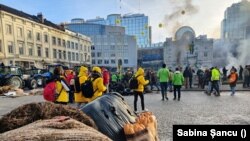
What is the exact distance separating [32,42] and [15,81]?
2274 centimetres

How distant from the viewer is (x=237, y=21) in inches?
2739

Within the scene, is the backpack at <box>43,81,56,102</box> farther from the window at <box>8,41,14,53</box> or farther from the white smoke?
the white smoke

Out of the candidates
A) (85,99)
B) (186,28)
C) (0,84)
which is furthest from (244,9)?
(85,99)

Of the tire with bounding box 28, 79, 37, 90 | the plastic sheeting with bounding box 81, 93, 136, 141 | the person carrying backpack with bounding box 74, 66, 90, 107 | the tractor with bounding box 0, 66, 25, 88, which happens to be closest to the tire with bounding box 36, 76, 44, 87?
the tire with bounding box 28, 79, 37, 90

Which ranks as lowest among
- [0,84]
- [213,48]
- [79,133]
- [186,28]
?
[0,84]

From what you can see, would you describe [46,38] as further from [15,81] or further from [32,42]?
[15,81]

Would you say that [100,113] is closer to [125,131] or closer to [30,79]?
[125,131]

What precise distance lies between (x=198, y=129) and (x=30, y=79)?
21446 mm

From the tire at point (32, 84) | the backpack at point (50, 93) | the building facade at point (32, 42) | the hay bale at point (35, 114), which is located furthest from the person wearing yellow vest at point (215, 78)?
the building facade at point (32, 42)

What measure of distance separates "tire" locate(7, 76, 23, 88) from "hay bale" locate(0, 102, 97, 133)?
62.6 feet

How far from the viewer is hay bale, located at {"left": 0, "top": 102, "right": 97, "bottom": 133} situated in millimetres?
1967

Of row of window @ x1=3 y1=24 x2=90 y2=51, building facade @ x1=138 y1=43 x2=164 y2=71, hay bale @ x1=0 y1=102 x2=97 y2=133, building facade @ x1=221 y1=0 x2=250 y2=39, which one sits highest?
building facade @ x1=221 y1=0 x2=250 y2=39

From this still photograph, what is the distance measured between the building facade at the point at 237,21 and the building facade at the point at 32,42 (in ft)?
156

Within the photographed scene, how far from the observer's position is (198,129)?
263cm
